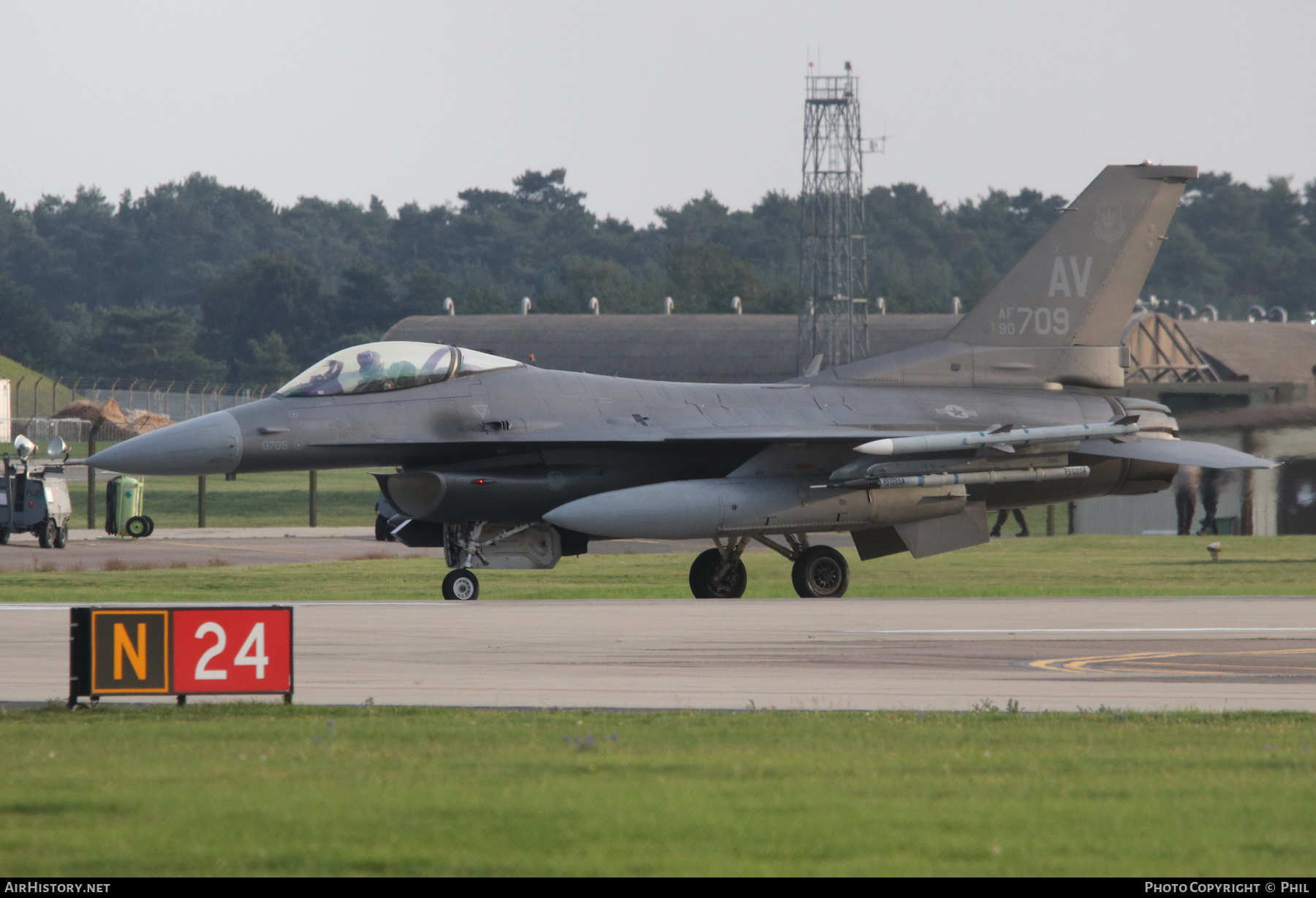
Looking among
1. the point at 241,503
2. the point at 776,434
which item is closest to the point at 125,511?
the point at 241,503

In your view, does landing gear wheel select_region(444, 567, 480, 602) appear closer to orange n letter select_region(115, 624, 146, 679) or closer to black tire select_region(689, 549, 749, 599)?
black tire select_region(689, 549, 749, 599)

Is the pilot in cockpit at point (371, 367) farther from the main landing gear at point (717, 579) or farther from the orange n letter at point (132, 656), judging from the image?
the orange n letter at point (132, 656)

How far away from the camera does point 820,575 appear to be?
68.8 ft

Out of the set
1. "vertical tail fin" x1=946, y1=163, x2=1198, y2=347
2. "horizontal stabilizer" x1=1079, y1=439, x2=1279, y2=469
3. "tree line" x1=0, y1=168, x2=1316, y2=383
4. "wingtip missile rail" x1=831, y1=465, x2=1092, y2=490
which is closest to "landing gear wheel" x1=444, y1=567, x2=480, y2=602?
"wingtip missile rail" x1=831, y1=465, x2=1092, y2=490

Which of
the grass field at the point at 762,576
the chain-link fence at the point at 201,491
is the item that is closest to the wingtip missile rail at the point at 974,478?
the grass field at the point at 762,576

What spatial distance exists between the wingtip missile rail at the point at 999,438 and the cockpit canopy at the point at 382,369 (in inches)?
201

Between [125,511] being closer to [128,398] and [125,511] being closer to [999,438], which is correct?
[999,438]

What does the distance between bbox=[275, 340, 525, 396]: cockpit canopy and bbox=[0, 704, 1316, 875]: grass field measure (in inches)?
395

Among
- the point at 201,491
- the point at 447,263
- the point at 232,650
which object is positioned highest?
the point at 447,263

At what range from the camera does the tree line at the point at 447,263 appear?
10894 cm

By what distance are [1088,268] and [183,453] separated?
480 inches

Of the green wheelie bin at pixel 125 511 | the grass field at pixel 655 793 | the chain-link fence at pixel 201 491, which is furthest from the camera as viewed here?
the chain-link fence at pixel 201 491
